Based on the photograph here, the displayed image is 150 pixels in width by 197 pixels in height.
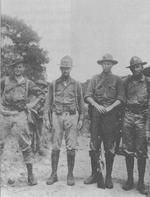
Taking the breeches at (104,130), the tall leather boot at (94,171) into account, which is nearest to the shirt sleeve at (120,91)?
the breeches at (104,130)

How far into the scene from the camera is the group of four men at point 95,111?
5.49m

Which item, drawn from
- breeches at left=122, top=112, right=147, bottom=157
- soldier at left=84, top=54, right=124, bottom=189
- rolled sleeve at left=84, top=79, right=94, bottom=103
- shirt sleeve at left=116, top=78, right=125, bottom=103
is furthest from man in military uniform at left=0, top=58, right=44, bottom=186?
breeches at left=122, top=112, right=147, bottom=157

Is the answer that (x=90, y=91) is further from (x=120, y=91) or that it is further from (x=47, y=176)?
(x=47, y=176)

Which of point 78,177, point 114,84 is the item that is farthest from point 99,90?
point 78,177

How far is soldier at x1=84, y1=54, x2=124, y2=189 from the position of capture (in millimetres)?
5602

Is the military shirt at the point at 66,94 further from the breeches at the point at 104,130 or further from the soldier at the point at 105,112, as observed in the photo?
the breeches at the point at 104,130

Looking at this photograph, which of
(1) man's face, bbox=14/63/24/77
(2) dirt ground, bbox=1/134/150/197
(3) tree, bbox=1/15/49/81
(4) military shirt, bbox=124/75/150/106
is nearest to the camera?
(2) dirt ground, bbox=1/134/150/197

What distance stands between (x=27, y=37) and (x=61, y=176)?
34.3 feet

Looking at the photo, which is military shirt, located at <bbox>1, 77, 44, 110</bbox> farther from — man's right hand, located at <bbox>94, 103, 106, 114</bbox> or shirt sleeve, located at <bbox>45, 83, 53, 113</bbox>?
man's right hand, located at <bbox>94, 103, 106, 114</bbox>

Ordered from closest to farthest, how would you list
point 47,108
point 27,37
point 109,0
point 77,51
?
point 47,108, point 109,0, point 77,51, point 27,37

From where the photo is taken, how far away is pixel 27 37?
15.5 metres

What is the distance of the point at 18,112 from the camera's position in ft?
18.6

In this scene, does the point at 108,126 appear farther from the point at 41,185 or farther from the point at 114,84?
the point at 41,185

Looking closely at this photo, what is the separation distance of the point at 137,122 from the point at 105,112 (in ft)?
1.77
